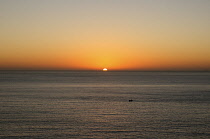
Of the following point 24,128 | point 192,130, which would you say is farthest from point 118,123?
point 24,128

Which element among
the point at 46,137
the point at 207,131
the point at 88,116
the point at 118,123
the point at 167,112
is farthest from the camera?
the point at 167,112

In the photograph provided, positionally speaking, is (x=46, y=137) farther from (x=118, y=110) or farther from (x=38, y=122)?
(x=118, y=110)

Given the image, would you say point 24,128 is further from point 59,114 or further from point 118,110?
point 118,110

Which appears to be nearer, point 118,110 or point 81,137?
point 81,137

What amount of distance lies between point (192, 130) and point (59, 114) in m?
13.1

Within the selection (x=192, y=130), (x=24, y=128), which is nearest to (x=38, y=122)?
(x=24, y=128)

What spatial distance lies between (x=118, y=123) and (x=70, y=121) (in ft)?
13.7

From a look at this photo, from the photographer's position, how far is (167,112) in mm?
30859

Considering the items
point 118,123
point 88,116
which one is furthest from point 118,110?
point 118,123

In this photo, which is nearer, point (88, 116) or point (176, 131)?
point (176, 131)

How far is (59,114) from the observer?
2905cm

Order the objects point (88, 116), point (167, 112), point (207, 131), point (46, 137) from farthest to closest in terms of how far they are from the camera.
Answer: point (167, 112), point (88, 116), point (207, 131), point (46, 137)

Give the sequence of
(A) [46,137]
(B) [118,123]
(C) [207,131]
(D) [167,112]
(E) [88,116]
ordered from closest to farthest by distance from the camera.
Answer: (A) [46,137] < (C) [207,131] < (B) [118,123] < (E) [88,116] < (D) [167,112]

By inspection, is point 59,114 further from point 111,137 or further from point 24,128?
point 111,137
